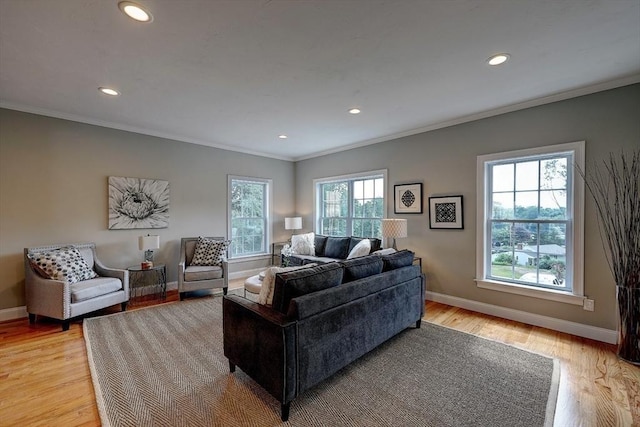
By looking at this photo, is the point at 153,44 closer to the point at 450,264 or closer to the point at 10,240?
the point at 10,240

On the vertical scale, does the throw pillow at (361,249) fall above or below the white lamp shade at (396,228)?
below

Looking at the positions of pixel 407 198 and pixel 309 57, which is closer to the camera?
pixel 309 57

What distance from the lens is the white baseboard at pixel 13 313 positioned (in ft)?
11.2

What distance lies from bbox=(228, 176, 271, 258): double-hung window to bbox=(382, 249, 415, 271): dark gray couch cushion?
363cm

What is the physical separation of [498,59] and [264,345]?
3.01 metres

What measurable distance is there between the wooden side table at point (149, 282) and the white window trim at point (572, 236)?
4674 mm

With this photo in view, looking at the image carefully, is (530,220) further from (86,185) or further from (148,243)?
(86,185)

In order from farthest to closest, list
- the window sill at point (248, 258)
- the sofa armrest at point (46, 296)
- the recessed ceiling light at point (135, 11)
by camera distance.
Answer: the window sill at point (248, 258) → the sofa armrest at point (46, 296) → the recessed ceiling light at point (135, 11)

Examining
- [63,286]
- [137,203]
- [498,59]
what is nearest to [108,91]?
[137,203]

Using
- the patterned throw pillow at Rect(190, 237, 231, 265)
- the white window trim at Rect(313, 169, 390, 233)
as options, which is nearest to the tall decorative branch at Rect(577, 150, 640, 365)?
→ the white window trim at Rect(313, 169, 390, 233)

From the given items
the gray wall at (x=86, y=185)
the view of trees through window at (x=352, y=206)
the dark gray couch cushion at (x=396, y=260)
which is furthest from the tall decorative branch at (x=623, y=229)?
the gray wall at (x=86, y=185)

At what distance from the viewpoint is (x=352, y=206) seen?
566cm

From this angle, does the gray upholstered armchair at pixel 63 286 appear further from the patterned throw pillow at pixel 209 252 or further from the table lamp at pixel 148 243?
the patterned throw pillow at pixel 209 252

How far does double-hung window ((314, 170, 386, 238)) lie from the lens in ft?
17.1
